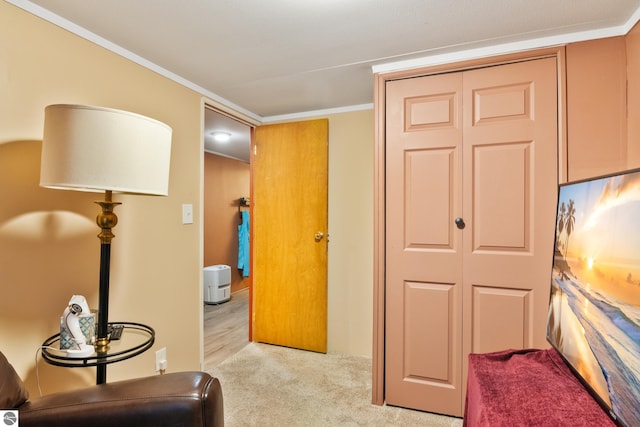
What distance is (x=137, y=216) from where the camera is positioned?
1929mm

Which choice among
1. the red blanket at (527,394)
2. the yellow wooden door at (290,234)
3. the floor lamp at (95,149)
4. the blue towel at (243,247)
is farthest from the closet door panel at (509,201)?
the blue towel at (243,247)

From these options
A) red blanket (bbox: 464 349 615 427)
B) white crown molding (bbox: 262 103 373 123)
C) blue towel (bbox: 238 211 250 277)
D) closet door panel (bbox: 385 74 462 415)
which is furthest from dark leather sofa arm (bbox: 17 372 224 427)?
blue towel (bbox: 238 211 250 277)

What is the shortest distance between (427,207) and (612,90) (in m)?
1.07

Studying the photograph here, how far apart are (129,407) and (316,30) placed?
1.76 meters

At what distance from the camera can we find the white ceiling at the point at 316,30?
1460 mm

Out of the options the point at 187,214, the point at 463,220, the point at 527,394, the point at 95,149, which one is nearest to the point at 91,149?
the point at 95,149

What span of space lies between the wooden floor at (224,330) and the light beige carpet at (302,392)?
0.14 metres

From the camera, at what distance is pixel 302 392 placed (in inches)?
87.4

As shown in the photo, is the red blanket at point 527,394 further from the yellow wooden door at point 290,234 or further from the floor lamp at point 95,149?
the yellow wooden door at point 290,234

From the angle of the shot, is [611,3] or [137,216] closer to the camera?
[611,3]

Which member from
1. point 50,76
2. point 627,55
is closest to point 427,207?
point 627,55

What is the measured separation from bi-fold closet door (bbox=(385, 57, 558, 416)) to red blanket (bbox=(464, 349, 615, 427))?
626 millimetres

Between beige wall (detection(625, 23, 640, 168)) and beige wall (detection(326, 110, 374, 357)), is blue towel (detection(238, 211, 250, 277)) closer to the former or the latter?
beige wall (detection(326, 110, 374, 357))

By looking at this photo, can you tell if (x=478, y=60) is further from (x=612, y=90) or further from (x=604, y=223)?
(x=604, y=223)
